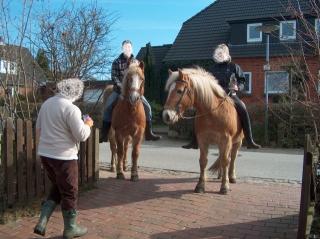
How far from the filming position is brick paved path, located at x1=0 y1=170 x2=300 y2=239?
6055 mm

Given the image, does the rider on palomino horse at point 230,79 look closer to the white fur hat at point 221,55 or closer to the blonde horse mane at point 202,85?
the white fur hat at point 221,55

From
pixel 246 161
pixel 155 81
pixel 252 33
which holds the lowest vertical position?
pixel 246 161

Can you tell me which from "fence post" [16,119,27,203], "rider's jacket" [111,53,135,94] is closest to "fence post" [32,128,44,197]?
"fence post" [16,119,27,203]

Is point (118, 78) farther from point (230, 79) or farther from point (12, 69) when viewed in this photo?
point (230, 79)

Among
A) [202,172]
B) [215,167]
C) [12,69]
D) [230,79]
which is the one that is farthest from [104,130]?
[230,79]

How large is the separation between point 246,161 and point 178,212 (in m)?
6.69

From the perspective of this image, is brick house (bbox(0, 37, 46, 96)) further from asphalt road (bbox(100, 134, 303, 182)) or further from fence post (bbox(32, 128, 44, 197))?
asphalt road (bbox(100, 134, 303, 182))

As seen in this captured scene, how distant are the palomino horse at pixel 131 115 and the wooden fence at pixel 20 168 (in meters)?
2.12

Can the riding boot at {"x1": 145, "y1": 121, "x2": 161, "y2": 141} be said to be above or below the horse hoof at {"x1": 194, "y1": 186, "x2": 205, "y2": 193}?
above

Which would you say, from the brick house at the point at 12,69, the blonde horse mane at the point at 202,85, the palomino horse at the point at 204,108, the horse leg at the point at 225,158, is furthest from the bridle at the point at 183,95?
the brick house at the point at 12,69

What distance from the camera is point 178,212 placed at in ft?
22.6

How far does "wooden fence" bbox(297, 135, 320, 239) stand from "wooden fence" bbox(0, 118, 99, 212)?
386 cm

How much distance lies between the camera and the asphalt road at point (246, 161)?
1113 cm

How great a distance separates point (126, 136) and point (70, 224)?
3692mm
